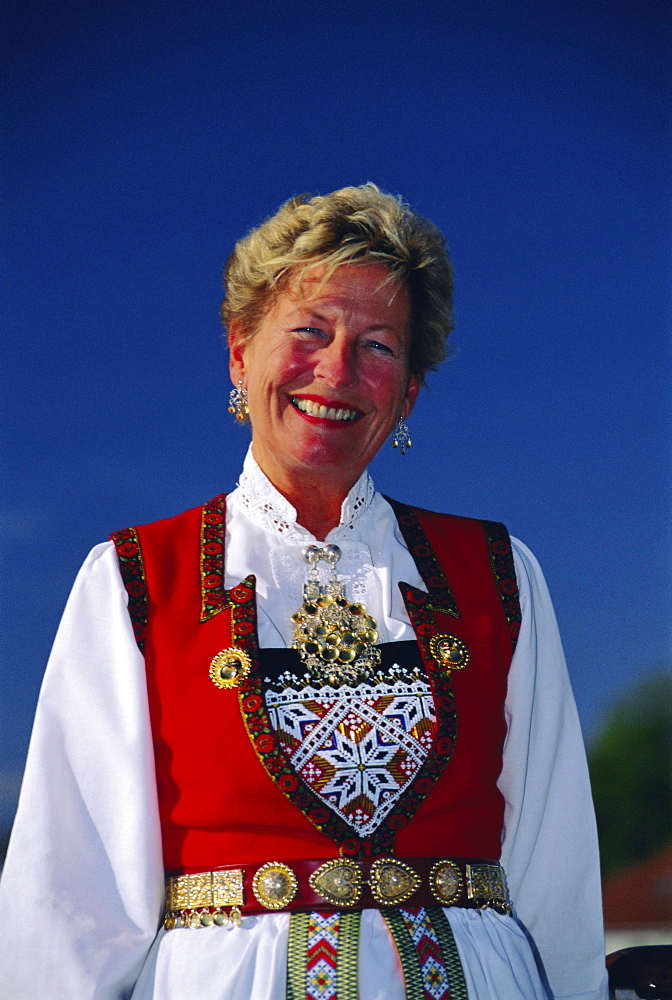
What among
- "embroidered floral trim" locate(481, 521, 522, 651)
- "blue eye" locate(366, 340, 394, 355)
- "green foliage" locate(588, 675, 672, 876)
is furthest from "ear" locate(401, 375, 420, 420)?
"green foliage" locate(588, 675, 672, 876)

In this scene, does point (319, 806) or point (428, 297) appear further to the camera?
point (428, 297)

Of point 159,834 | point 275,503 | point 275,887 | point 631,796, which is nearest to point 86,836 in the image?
point 159,834

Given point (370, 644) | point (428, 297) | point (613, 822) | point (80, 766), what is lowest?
point (613, 822)

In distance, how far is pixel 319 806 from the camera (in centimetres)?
158

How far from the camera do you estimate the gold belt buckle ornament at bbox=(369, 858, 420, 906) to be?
1.56 meters

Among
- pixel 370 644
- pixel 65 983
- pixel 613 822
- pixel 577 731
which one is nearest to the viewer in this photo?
pixel 65 983

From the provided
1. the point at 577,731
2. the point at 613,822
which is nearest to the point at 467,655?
the point at 577,731

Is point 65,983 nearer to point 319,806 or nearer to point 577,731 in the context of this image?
point 319,806

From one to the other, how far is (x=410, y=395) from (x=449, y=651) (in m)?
0.51

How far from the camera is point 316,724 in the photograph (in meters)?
1.65

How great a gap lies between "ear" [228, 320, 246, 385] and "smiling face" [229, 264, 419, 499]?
0.05m

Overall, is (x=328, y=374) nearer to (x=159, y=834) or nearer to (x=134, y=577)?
(x=134, y=577)

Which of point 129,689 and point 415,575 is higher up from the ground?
point 415,575

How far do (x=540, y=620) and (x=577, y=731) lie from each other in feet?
0.64
